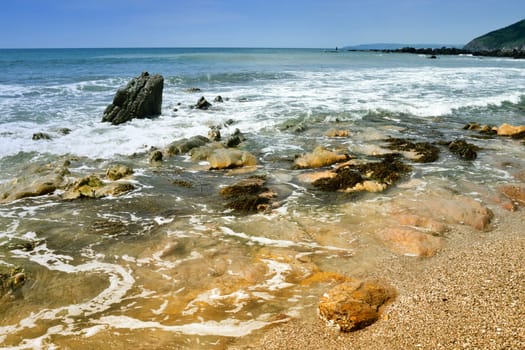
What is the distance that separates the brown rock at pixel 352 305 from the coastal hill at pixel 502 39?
408ft

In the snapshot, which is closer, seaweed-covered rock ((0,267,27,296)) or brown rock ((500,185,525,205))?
seaweed-covered rock ((0,267,27,296))

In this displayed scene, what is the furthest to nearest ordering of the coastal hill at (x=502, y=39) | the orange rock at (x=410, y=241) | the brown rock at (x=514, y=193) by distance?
the coastal hill at (x=502, y=39), the brown rock at (x=514, y=193), the orange rock at (x=410, y=241)

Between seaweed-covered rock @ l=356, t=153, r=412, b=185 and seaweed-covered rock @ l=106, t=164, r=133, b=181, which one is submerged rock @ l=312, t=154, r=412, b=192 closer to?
seaweed-covered rock @ l=356, t=153, r=412, b=185

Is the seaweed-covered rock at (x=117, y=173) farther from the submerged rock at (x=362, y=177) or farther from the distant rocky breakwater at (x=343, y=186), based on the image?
the submerged rock at (x=362, y=177)

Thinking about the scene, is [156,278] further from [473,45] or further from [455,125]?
[473,45]

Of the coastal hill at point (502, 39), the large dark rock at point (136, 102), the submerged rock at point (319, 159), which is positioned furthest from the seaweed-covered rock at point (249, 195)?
the coastal hill at point (502, 39)

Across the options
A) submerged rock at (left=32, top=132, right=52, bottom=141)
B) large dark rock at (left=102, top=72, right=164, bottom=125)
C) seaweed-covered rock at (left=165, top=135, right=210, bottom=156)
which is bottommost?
seaweed-covered rock at (left=165, top=135, right=210, bottom=156)

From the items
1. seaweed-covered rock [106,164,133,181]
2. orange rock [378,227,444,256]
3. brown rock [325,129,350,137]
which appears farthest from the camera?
brown rock [325,129,350,137]

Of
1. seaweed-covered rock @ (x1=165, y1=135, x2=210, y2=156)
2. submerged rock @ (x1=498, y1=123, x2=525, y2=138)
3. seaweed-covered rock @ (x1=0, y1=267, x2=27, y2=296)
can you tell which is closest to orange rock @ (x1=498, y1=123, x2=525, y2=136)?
submerged rock @ (x1=498, y1=123, x2=525, y2=138)

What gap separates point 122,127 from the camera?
15125 millimetres

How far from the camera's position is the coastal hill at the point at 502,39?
356 ft

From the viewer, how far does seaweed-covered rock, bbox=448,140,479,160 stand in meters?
10.5

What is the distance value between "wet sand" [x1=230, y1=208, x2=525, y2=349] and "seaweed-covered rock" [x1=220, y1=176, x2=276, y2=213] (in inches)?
112

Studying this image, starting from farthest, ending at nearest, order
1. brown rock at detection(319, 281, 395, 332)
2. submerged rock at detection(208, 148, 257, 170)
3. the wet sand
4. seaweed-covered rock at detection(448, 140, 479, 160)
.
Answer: seaweed-covered rock at detection(448, 140, 479, 160) < submerged rock at detection(208, 148, 257, 170) < brown rock at detection(319, 281, 395, 332) < the wet sand
